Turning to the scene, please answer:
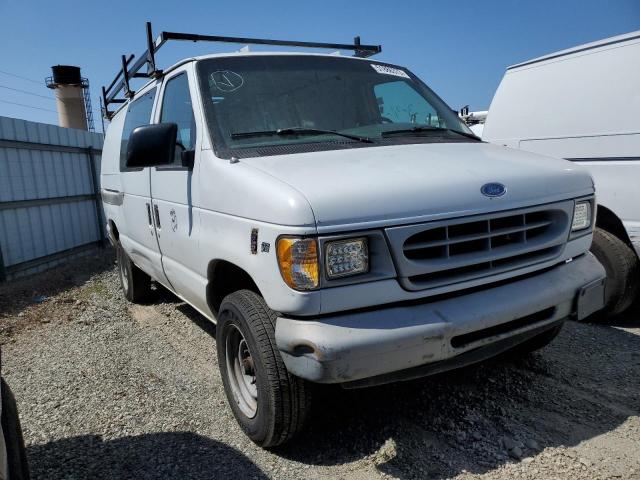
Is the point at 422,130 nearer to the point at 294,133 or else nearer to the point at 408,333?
the point at 294,133

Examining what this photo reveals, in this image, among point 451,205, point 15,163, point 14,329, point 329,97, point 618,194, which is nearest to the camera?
point 451,205

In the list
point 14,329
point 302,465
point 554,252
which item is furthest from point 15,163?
point 554,252

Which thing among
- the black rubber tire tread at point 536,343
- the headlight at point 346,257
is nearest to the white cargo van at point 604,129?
the black rubber tire tread at point 536,343

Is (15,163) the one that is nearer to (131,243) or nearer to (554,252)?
(131,243)

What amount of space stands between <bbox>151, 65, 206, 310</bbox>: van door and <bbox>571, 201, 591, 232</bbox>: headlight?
2.24m

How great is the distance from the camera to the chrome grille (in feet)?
7.42

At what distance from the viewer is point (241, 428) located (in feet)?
9.57

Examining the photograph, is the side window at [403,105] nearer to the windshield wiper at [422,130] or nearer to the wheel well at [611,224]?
the windshield wiper at [422,130]

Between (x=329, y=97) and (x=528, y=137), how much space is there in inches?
86.9

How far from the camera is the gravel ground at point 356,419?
2.53 metres

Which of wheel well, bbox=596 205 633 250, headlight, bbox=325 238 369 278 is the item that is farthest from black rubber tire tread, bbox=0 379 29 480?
wheel well, bbox=596 205 633 250

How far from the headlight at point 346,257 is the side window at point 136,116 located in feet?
8.52

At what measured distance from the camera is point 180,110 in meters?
3.50

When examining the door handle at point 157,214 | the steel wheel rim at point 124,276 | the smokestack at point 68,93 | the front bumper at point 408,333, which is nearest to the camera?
the front bumper at point 408,333
